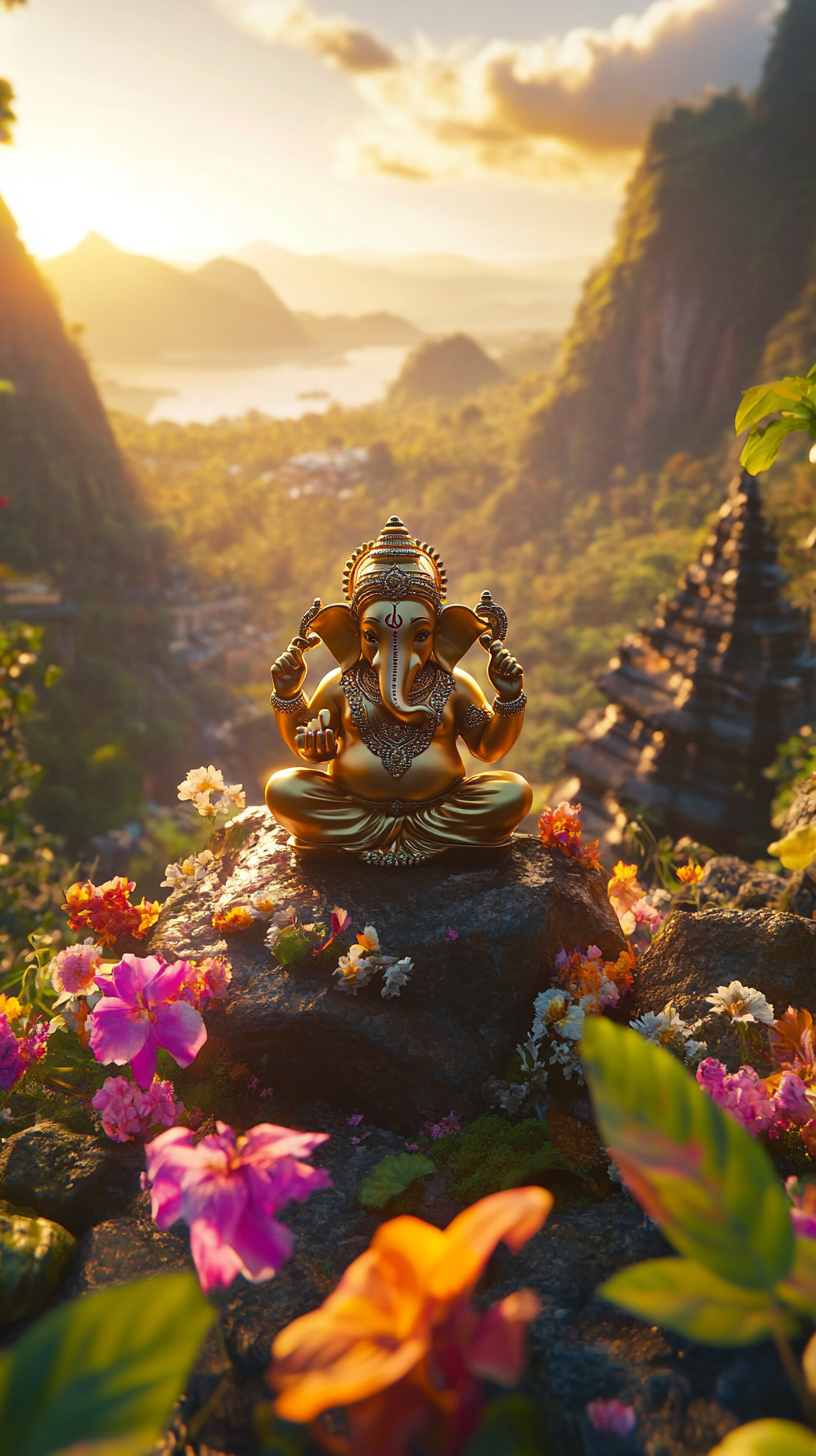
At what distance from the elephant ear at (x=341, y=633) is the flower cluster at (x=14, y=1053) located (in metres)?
1.83

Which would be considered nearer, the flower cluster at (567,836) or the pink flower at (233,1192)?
the pink flower at (233,1192)

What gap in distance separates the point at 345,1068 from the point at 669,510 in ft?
126

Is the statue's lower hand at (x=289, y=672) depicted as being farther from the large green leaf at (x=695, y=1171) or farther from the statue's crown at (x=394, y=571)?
the large green leaf at (x=695, y=1171)

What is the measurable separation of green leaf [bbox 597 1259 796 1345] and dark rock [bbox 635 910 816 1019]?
1702mm

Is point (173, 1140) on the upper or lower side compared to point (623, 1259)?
upper

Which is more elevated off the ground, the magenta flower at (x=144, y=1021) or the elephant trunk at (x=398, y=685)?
the elephant trunk at (x=398, y=685)

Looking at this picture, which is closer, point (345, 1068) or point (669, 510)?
point (345, 1068)

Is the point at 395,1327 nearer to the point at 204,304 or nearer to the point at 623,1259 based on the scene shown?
the point at 623,1259

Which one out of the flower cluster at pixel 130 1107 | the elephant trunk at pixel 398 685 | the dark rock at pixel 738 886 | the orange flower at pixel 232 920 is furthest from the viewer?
the dark rock at pixel 738 886

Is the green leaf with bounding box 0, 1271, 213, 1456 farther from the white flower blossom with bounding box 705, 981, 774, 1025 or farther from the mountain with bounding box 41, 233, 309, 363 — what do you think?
the mountain with bounding box 41, 233, 309, 363

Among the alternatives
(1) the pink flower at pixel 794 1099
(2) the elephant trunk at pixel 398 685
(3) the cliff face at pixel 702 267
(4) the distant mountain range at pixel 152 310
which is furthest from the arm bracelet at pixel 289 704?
(4) the distant mountain range at pixel 152 310

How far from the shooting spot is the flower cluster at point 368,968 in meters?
2.53

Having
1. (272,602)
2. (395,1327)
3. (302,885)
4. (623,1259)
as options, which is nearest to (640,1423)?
(623,1259)

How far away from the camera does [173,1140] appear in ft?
4.41
